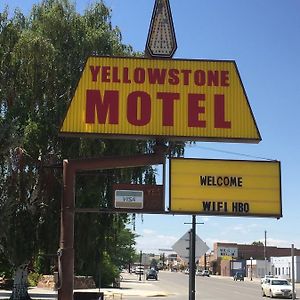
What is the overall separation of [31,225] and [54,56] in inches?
245

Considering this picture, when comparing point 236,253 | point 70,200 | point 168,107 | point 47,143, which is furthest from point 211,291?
point 236,253

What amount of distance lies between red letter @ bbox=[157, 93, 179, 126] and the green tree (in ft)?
21.6

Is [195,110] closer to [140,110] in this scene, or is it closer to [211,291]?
[140,110]

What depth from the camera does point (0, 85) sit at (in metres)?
21.4

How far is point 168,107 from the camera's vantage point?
14.5 metres

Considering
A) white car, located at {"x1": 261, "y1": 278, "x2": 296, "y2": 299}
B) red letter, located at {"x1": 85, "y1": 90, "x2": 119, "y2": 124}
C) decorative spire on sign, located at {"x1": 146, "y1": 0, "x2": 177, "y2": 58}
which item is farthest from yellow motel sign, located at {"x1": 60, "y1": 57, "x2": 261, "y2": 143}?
white car, located at {"x1": 261, "y1": 278, "x2": 296, "y2": 299}

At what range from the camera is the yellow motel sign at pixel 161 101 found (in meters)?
14.4

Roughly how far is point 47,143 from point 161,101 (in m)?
8.35

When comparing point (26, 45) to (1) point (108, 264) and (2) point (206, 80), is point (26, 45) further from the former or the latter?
(1) point (108, 264)

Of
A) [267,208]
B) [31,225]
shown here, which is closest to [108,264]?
[31,225]

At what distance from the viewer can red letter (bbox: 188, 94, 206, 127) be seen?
47.4 ft

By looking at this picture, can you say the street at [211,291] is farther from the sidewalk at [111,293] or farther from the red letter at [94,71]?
the red letter at [94,71]

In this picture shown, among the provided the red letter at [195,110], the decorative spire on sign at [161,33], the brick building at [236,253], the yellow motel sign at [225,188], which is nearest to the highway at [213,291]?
the yellow motel sign at [225,188]

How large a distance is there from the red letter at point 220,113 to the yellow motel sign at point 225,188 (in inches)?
35.5
